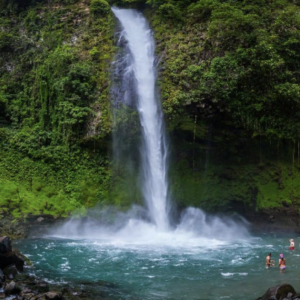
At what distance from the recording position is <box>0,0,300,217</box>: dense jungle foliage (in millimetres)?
21281

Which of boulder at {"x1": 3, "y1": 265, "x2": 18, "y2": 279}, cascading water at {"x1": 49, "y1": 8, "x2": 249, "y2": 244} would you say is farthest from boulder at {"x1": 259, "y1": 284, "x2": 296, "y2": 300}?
cascading water at {"x1": 49, "y1": 8, "x2": 249, "y2": 244}

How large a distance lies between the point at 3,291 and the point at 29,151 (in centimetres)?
1266

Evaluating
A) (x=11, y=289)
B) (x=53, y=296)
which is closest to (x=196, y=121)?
(x=53, y=296)

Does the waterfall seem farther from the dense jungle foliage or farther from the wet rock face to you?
the wet rock face

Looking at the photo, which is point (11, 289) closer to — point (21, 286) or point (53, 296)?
point (21, 286)

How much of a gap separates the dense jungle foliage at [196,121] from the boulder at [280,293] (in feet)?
37.3

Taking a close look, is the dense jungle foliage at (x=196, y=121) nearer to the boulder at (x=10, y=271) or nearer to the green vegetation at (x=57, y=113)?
the green vegetation at (x=57, y=113)

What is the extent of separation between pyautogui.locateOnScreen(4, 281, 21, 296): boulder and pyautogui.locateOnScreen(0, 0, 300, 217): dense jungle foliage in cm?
908

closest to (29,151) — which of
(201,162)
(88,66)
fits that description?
(88,66)

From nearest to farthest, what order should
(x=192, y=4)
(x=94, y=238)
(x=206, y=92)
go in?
1. (x=94, y=238)
2. (x=206, y=92)
3. (x=192, y=4)

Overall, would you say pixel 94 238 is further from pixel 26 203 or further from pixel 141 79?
pixel 141 79

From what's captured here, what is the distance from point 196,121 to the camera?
21.2 meters

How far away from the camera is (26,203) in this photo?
2020 cm

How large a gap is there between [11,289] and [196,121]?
13533 millimetres
